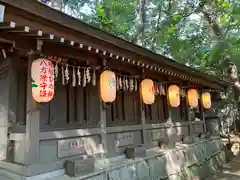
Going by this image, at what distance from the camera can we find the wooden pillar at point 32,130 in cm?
329

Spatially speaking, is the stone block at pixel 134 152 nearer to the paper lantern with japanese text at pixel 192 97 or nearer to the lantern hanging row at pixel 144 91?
the lantern hanging row at pixel 144 91

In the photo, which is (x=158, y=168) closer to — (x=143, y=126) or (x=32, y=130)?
(x=143, y=126)

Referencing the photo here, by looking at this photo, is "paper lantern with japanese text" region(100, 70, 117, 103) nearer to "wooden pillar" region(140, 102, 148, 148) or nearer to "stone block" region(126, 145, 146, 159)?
"stone block" region(126, 145, 146, 159)

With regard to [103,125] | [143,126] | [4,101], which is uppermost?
[4,101]

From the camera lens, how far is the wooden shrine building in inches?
120

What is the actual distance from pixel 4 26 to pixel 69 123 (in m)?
2.20

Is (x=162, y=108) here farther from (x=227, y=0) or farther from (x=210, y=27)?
(x=227, y=0)

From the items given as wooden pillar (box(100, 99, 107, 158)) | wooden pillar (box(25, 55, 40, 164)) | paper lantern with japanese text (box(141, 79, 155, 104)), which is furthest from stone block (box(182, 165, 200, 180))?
wooden pillar (box(25, 55, 40, 164))

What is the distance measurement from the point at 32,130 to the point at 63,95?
1055mm

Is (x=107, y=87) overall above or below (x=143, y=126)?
above

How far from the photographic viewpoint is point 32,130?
334 cm

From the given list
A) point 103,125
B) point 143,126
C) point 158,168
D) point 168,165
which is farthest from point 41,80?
point 168,165

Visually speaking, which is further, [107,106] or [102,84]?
[107,106]

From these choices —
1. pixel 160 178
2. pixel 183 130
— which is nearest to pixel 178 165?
pixel 160 178
